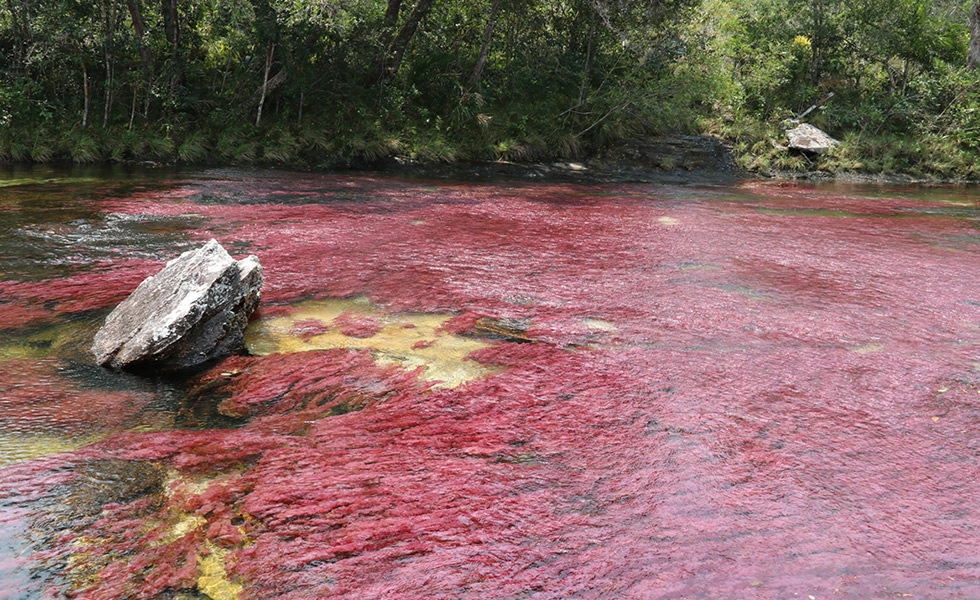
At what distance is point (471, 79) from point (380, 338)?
14.7 meters

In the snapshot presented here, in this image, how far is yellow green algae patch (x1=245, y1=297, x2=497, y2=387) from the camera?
4109mm

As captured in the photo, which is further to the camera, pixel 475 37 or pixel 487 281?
pixel 475 37

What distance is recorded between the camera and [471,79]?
58.5ft

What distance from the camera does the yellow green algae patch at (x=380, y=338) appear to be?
162 inches

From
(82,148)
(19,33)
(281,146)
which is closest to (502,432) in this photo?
(281,146)

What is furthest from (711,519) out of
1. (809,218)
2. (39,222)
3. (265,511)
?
(809,218)

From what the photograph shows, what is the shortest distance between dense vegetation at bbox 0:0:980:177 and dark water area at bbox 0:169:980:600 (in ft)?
32.6

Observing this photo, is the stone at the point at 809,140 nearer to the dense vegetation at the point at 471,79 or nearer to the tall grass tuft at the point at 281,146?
the dense vegetation at the point at 471,79

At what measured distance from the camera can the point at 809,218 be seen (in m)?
10.8

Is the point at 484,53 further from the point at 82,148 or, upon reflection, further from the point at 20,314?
the point at 20,314

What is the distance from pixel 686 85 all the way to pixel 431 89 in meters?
7.39

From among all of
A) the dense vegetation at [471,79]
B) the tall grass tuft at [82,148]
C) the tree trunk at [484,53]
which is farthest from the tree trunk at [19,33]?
the tree trunk at [484,53]

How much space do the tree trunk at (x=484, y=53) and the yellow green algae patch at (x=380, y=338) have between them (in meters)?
13.8

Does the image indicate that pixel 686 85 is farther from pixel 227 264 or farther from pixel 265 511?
pixel 265 511
